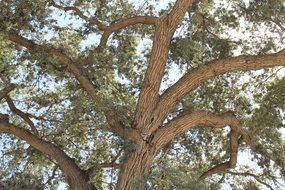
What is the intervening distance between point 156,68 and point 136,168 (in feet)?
5.72

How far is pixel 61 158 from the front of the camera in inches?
341

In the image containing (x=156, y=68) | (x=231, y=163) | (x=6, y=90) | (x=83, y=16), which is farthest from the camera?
(x=231, y=163)

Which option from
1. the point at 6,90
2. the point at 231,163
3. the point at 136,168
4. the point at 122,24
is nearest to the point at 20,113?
the point at 6,90

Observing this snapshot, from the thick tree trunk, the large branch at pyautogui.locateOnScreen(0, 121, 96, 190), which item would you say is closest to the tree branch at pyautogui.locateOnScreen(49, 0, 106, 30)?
the large branch at pyautogui.locateOnScreen(0, 121, 96, 190)

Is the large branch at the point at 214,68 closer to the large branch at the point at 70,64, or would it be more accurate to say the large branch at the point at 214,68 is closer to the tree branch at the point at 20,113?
the large branch at the point at 70,64

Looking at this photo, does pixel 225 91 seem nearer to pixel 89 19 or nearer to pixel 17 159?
pixel 89 19

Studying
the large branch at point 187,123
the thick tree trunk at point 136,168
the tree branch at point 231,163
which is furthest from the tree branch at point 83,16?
the tree branch at point 231,163

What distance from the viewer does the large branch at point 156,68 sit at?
809cm

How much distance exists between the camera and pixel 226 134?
10.8 metres

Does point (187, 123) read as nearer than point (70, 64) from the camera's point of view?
Yes

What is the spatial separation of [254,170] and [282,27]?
9.74 feet

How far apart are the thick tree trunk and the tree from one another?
0.05 feet

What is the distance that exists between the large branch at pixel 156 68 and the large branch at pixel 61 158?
1417mm

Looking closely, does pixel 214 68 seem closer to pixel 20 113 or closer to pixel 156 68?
pixel 156 68
